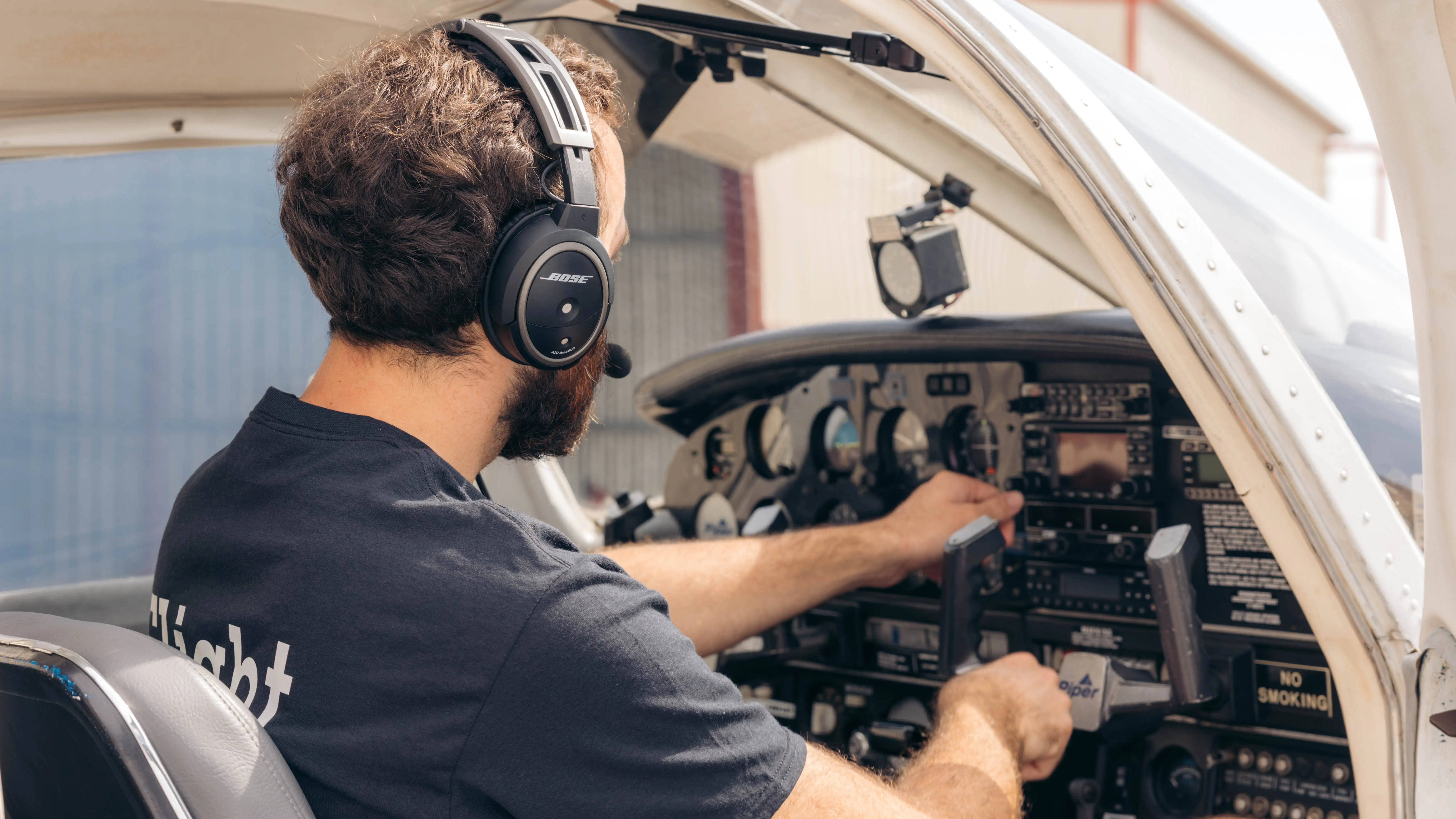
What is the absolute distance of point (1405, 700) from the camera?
97 centimetres

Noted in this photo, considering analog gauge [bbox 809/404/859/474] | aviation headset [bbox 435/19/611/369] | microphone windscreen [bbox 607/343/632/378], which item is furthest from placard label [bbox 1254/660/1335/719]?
aviation headset [bbox 435/19/611/369]

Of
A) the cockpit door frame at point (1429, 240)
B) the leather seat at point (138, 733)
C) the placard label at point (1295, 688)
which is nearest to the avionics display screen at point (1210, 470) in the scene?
the placard label at point (1295, 688)

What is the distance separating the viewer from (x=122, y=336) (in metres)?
1.90

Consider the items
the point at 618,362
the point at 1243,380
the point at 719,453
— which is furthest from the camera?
the point at 719,453

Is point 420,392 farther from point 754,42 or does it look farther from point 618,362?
point 754,42

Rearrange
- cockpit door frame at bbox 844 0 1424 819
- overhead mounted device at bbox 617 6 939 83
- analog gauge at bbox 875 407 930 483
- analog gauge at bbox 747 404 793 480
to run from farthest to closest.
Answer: analog gauge at bbox 747 404 793 480 < analog gauge at bbox 875 407 930 483 < overhead mounted device at bbox 617 6 939 83 < cockpit door frame at bbox 844 0 1424 819

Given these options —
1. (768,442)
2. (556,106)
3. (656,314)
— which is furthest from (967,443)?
(656,314)

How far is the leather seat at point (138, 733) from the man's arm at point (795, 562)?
3.05 ft

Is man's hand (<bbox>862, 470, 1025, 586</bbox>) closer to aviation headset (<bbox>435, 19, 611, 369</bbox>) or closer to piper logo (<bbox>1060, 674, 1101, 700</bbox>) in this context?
piper logo (<bbox>1060, 674, 1101, 700</bbox>)

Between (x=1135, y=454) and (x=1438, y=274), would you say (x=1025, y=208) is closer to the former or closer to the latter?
(x=1135, y=454)

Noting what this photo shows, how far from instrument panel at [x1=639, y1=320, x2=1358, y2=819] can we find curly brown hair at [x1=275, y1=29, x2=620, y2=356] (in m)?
1.03

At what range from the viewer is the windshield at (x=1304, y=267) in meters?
1.11

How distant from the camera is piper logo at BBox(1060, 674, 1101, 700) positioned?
5.47 feet

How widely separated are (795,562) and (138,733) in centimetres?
115
